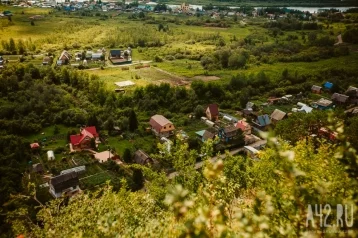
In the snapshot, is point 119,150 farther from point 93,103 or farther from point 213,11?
point 213,11

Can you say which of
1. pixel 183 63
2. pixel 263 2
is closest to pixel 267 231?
pixel 183 63

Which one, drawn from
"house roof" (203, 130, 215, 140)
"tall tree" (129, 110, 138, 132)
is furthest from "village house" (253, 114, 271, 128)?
"tall tree" (129, 110, 138, 132)

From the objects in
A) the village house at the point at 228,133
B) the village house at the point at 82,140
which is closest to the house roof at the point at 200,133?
the village house at the point at 228,133

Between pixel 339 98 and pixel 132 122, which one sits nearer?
pixel 132 122

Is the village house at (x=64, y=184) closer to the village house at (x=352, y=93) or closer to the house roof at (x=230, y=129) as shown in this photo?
the house roof at (x=230, y=129)

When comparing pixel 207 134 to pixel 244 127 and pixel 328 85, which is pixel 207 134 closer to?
pixel 244 127

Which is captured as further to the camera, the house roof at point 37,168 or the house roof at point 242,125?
the house roof at point 242,125

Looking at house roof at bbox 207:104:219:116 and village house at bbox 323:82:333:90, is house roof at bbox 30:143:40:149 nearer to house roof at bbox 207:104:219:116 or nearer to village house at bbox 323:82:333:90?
house roof at bbox 207:104:219:116

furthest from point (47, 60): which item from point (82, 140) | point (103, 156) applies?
point (103, 156)
